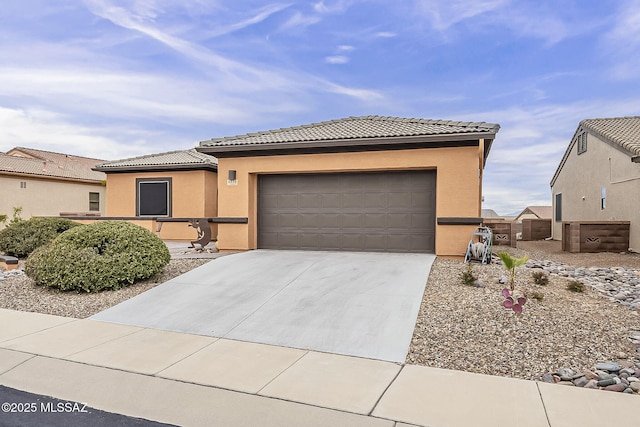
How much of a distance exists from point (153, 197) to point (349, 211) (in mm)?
9673

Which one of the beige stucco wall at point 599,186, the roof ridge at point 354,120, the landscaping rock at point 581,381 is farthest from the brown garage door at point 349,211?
the beige stucco wall at point 599,186

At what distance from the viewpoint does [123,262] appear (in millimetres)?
8562

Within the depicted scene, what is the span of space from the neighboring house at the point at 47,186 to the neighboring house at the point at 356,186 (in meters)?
16.0

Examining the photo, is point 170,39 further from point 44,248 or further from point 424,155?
point 424,155

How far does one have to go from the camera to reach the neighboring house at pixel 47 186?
2231 centimetres

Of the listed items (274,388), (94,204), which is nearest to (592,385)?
(274,388)

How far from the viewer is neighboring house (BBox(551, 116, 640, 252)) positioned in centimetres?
1496

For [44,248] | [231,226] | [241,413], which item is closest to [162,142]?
[231,226]

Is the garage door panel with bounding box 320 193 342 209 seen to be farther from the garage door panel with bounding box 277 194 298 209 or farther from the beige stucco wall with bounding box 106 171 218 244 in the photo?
the beige stucco wall with bounding box 106 171 218 244

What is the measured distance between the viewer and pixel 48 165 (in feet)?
85.4

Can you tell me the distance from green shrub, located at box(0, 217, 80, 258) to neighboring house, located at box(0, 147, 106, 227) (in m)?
10.6

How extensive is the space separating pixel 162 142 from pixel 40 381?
2035 cm

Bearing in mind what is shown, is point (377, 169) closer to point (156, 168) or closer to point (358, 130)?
point (358, 130)

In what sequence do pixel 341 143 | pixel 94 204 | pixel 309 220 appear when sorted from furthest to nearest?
pixel 94 204, pixel 309 220, pixel 341 143
